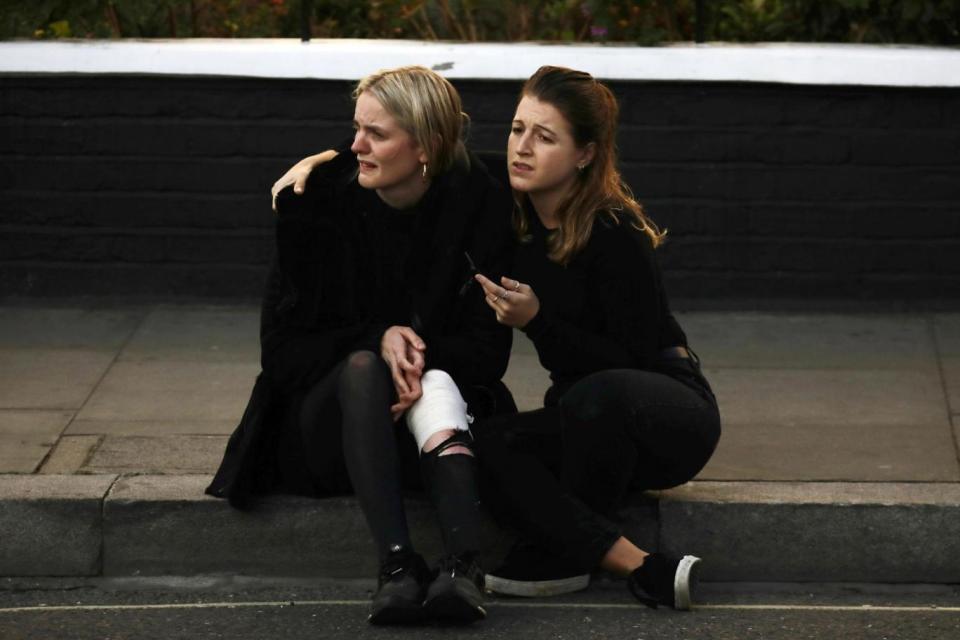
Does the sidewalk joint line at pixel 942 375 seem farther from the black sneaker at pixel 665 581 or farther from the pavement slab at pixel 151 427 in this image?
the pavement slab at pixel 151 427

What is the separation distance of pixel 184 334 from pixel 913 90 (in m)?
2.88

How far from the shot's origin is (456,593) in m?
4.69

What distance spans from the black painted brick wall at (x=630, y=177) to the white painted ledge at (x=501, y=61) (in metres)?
0.05

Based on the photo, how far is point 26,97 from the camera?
25.3ft

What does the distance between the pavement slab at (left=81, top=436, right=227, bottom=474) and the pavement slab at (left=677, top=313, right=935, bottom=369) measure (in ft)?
6.45

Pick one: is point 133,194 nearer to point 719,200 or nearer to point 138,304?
point 138,304

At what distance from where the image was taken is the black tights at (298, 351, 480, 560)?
191 inches

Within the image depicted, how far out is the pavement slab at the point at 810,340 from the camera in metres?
7.06

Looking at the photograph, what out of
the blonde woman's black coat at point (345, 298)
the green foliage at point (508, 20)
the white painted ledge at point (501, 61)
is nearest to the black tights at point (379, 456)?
the blonde woman's black coat at point (345, 298)

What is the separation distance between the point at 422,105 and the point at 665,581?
4.36 ft

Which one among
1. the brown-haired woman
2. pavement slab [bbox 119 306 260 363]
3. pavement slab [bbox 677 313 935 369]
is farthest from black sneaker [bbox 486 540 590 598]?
pavement slab [bbox 119 306 260 363]

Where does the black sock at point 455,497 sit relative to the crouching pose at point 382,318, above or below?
Result: below

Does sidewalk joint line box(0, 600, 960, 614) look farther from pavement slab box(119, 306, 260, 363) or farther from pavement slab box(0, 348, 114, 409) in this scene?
pavement slab box(119, 306, 260, 363)

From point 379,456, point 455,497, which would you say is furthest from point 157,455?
point 455,497
